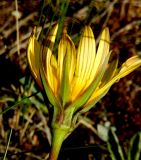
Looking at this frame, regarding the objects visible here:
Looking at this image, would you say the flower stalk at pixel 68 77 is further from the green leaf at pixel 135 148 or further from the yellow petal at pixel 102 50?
the green leaf at pixel 135 148

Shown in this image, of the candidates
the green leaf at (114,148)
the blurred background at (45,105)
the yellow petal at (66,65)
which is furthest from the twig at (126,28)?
the yellow petal at (66,65)

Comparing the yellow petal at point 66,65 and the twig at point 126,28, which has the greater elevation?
the twig at point 126,28

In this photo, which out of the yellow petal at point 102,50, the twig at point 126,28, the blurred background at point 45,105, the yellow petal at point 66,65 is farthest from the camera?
the twig at point 126,28

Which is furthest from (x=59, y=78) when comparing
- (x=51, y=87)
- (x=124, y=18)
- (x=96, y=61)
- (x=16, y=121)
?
(x=124, y=18)

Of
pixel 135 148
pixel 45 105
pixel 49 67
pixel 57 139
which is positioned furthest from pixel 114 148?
pixel 49 67

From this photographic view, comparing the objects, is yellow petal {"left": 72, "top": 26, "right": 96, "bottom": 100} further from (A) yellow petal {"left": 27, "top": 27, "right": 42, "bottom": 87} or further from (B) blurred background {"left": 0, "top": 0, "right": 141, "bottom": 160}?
(B) blurred background {"left": 0, "top": 0, "right": 141, "bottom": 160}

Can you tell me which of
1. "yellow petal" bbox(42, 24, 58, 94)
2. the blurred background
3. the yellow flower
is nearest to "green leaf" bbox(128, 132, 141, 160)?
the blurred background

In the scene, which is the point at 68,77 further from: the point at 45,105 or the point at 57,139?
the point at 45,105

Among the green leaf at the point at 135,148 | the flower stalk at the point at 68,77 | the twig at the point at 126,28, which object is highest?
the twig at the point at 126,28

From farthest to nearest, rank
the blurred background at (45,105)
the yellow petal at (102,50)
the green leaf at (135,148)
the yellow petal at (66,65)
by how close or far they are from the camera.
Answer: the blurred background at (45,105) → the green leaf at (135,148) → the yellow petal at (102,50) → the yellow petal at (66,65)

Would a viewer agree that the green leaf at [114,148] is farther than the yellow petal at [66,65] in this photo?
Yes
